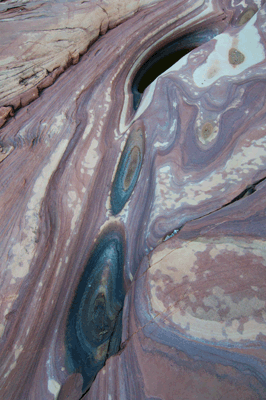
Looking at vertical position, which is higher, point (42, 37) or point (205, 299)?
point (42, 37)

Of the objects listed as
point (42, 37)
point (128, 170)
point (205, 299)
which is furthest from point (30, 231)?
point (42, 37)

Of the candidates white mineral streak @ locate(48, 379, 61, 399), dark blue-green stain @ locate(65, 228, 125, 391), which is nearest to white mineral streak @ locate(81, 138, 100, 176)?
dark blue-green stain @ locate(65, 228, 125, 391)

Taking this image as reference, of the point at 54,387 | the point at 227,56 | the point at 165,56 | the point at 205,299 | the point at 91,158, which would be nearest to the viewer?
the point at 205,299

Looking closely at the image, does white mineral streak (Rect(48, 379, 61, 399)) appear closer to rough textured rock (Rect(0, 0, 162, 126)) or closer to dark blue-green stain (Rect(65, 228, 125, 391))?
dark blue-green stain (Rect(65, 228, 125, 391))

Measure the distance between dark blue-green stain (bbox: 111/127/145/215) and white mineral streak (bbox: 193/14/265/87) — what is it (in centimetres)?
64

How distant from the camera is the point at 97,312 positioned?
1351 millimetres

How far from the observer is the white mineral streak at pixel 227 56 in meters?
1.71

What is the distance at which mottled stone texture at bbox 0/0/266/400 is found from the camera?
101 cm

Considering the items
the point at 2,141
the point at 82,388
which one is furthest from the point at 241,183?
the point at 2,141

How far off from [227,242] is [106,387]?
2.87ft

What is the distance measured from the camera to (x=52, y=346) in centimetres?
124

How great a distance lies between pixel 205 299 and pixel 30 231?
1.03m

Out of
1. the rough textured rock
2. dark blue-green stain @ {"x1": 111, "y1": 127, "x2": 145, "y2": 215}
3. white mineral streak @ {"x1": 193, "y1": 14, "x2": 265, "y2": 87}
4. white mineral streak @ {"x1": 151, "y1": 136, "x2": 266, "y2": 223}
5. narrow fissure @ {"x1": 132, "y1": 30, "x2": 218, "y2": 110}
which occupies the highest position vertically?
the rough textured rock

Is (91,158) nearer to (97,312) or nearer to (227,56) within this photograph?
(97,312)
